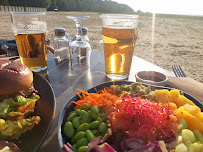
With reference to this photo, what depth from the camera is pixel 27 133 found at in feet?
3.64

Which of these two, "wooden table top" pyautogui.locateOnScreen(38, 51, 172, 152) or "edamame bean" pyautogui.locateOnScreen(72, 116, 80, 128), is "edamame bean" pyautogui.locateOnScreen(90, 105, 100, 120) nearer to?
"edamame bean" pyautogui.locateOnScreen(72, 116, 80, 128)

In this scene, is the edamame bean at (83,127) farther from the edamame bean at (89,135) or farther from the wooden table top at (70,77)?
the wooden table top at (70,77)

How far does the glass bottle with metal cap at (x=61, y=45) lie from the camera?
2.41 m

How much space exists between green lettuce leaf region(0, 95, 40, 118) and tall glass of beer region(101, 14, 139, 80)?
890 mm

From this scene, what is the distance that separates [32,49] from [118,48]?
0.92 metres

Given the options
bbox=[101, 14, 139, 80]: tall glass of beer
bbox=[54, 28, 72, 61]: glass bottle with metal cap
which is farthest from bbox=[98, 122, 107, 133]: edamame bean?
bbox=[54, 28, 72, 61]: glass bottle with metal cap

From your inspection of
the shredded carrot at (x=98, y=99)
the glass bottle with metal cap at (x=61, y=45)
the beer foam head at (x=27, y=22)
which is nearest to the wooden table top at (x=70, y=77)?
the glass bottle with metal cap at (x=61, y=45)

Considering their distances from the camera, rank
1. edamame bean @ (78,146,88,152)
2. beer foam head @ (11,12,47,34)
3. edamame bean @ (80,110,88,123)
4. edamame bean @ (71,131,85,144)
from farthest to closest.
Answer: beer foam head @ (11,12,47,34) < edamame bean @ (80,110,88,123) < edamame bean @ (71,131,85,144) < edamame bean @ (78,146,88,152)

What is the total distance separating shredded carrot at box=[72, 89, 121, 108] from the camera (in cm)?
131

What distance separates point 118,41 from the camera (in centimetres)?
180

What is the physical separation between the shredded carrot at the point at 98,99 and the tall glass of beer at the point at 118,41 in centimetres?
59

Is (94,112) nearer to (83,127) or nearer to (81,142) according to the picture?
(83,127)

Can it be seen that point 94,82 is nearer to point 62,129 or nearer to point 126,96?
point 126,96

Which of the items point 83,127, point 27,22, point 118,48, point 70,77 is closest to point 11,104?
point 83,127
